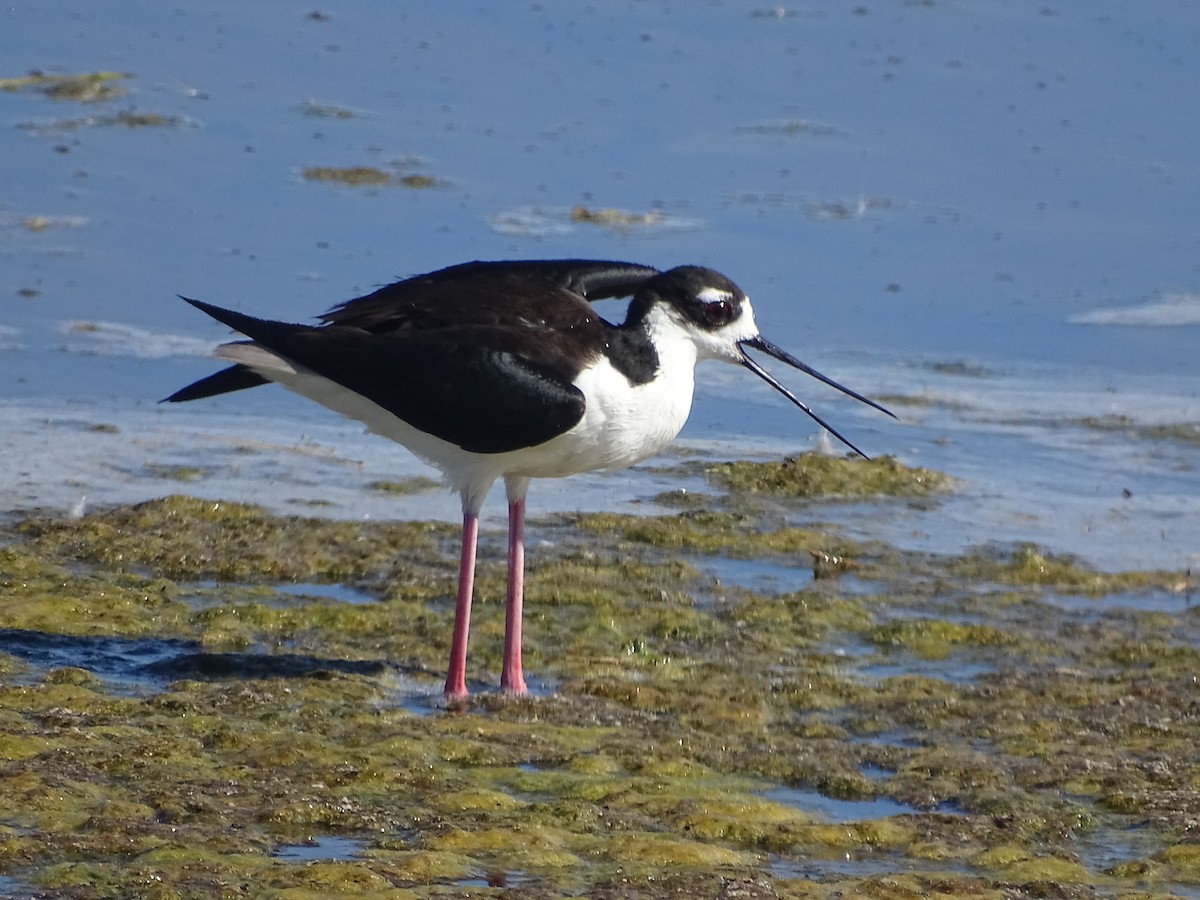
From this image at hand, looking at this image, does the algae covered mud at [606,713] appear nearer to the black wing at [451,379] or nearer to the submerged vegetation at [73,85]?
the black wing at [451,379]

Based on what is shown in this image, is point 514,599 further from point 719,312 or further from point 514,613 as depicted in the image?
point 719,312

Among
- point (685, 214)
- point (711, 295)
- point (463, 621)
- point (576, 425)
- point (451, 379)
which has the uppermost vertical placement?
point (685, 214)

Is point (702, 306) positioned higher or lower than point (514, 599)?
higher

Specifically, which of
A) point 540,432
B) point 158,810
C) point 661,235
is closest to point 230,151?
point 661,235

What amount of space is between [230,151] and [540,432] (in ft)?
26.7

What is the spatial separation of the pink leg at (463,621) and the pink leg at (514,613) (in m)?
0.14

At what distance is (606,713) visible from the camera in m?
6.94

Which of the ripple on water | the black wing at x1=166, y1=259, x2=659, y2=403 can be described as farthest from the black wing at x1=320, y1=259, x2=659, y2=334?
the ripple on water

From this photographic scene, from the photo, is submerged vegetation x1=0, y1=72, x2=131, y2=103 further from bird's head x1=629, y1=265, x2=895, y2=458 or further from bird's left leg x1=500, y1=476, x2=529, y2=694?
bird's head x1=629, y1=265, x2=895, y2=458

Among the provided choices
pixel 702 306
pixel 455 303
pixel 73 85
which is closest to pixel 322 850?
pixel 455 303

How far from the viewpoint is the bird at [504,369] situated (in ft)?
22.8

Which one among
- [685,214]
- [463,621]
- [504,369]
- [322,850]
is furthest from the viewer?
[685,214]

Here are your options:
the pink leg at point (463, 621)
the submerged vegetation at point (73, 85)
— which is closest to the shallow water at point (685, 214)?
the submerged vegetation at point (73, 85)

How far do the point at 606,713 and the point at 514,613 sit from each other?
19.9 inches
